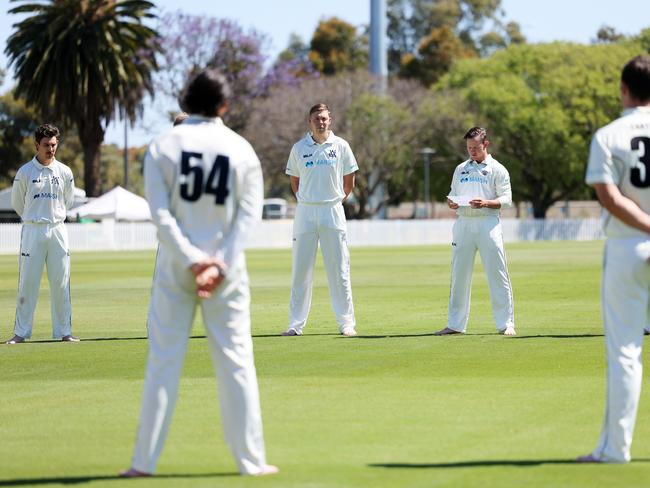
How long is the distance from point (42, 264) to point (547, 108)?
6860cm

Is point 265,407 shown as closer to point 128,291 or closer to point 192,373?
point 192,373

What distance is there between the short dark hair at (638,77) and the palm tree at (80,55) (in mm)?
58134

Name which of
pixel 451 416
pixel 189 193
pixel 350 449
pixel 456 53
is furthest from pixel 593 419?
pixel 456 53

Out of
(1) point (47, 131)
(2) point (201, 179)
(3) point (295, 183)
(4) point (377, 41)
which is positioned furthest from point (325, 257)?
(4) point (377, 41)

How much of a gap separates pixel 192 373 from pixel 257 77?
69.8 m

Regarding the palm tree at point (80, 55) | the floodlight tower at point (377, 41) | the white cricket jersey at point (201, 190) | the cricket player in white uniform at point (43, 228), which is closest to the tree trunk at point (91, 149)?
the palm tree at point (80, 55)

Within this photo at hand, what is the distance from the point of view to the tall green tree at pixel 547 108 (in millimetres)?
80312

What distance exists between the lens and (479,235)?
51.6ft

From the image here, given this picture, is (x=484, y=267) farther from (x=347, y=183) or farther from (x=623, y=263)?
(x=623, y=263)

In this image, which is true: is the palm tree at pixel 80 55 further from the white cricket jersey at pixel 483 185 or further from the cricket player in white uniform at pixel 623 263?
the cricket player in white uniform at pixel 623 263

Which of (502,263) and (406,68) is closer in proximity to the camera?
(502,263)

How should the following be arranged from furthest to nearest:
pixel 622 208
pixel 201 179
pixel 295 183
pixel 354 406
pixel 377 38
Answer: pixel 377 38, pixel 295 183, pixel 354 406, pixel 622 208, pixel 201 179

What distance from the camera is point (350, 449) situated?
27.3ft

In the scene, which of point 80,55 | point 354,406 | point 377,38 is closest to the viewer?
point 354,406
